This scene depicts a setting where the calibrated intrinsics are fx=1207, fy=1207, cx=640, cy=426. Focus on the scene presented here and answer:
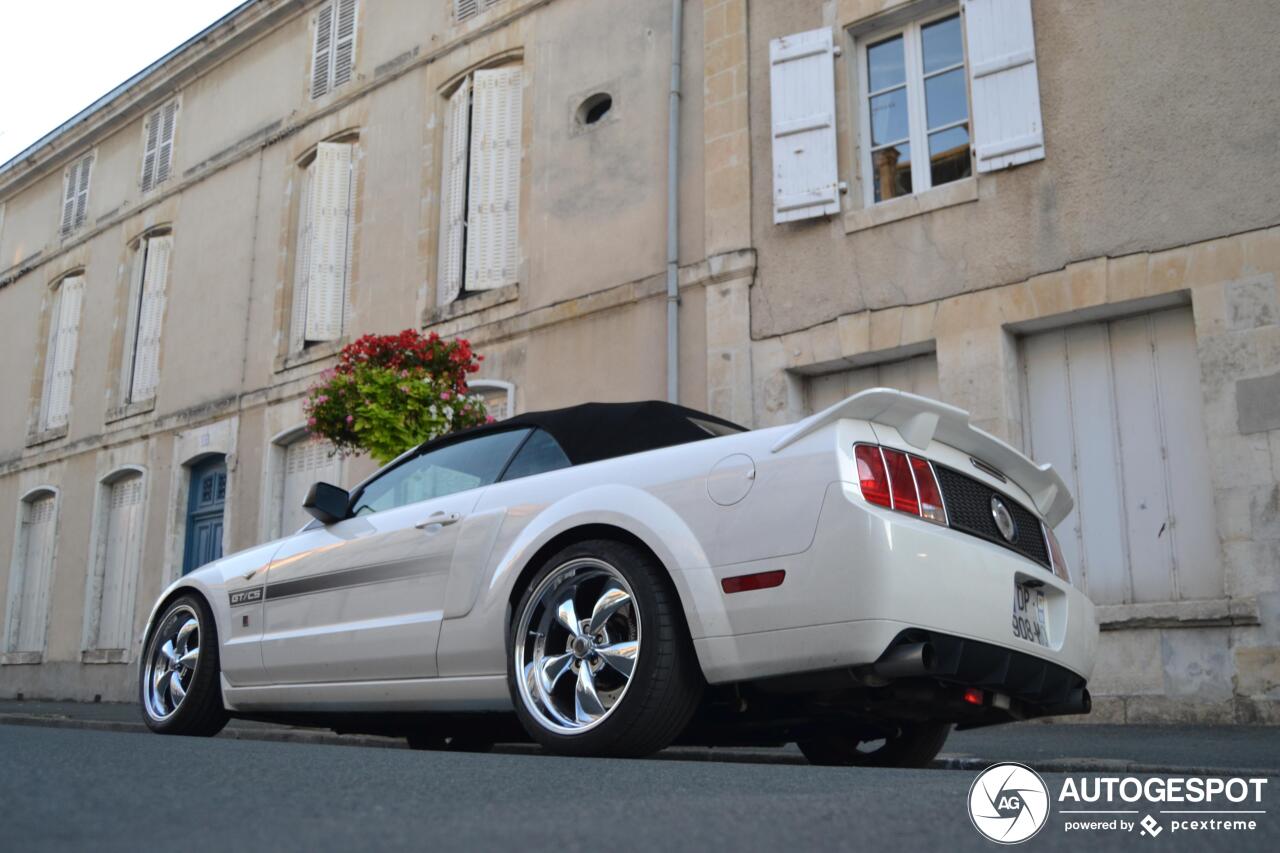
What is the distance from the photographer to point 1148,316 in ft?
28.4

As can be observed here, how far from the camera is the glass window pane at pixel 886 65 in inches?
408

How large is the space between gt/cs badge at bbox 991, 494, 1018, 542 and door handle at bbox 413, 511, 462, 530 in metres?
1.92

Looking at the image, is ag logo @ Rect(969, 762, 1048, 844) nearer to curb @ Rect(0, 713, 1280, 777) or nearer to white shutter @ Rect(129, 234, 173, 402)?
curb @ Rect(0, 713, 1280, 777)

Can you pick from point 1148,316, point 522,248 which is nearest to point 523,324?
point 522,248

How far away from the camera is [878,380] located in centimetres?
991

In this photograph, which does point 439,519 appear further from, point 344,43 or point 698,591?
point 344,43

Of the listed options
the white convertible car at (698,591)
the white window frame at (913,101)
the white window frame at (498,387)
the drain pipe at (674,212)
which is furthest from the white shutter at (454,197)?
the white convertible car at (698,591)

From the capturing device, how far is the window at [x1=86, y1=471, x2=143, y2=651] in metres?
16.6

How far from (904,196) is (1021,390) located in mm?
1884

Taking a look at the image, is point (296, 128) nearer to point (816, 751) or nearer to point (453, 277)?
point (453, 277)

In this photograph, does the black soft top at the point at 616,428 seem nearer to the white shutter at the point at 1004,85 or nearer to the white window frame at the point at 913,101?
the white shutter at the point at 1004,85

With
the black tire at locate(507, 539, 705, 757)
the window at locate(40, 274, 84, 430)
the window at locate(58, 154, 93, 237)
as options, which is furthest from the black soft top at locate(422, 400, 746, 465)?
the window at locate(58, 154, 93, 237)

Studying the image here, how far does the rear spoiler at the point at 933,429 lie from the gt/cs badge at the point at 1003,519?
0.18 meters

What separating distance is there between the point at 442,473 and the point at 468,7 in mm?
10602
